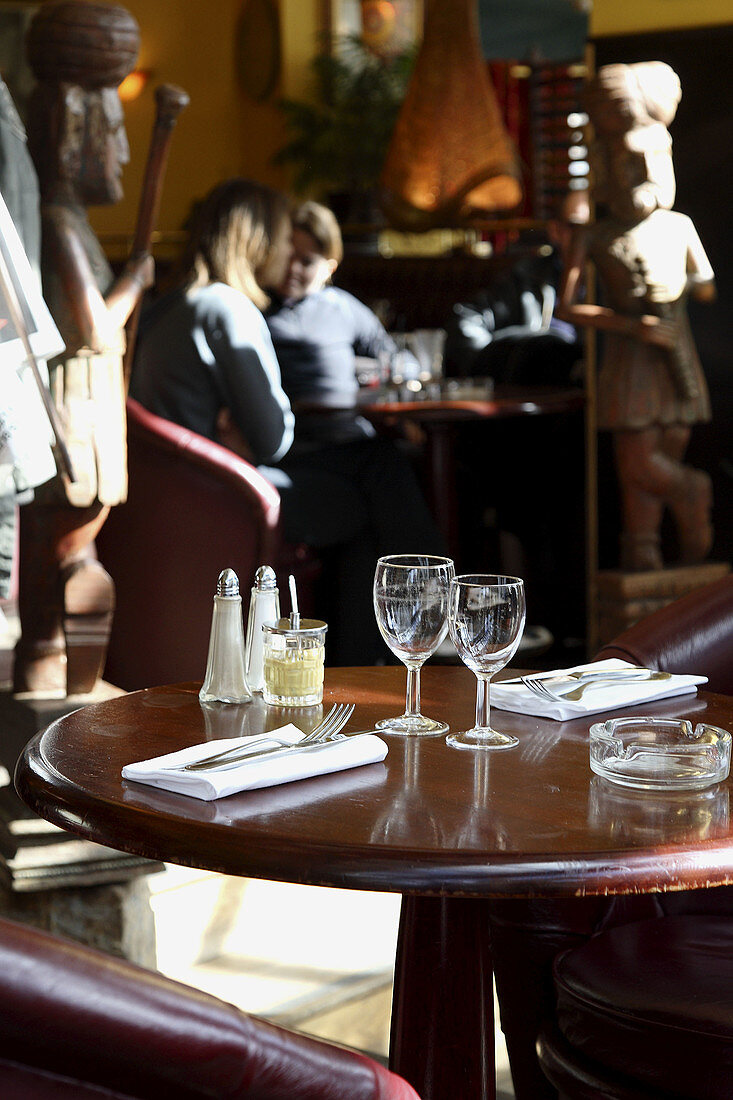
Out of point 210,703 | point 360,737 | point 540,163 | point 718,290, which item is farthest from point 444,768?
point 540,163

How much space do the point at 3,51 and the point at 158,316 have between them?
5194 millimetres

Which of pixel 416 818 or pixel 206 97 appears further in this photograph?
pixel 206 97

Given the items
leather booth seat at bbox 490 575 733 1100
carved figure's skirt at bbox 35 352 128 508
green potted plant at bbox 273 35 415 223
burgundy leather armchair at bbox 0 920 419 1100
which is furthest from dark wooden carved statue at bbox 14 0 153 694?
green potted plant at bbox 273 35 415 223

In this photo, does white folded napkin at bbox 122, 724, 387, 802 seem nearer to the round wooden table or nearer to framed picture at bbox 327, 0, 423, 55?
the round wooden table

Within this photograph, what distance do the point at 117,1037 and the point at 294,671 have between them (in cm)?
77

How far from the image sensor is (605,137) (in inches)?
151

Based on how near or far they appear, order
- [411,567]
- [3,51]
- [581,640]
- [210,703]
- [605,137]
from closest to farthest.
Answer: [411,567] < [210,703] < [605,137] < [581,640] < [3,51]

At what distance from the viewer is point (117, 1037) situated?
654mm

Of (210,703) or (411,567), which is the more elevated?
(411,567)

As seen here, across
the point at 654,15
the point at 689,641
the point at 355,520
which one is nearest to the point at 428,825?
the point at 689,641

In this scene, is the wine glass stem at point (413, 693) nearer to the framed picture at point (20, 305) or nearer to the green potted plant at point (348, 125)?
the framed picture at point (20, 305)

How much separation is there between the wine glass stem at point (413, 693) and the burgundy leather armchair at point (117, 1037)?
65cm

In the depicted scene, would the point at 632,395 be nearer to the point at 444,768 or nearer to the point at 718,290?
the point at 718,290

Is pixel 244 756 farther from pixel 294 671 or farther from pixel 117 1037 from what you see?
pixel 117 1037
